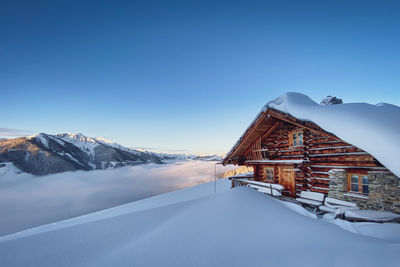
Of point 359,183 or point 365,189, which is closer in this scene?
point 365,189

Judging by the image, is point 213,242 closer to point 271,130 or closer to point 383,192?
point 383,192

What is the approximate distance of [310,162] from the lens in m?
9.87

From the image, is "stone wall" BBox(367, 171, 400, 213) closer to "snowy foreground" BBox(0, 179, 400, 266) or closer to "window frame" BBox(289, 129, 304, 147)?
"snowy foreground" BBox(0, 179, 400, 266)

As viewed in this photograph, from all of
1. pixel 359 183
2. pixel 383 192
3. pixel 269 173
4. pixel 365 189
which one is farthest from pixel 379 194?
pixel 269 173

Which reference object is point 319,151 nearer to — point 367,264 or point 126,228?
point 367,264

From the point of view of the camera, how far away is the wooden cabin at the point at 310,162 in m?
7.39

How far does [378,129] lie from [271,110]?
4.79 metres

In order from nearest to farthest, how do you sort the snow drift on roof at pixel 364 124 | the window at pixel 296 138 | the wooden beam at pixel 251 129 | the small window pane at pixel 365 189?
the snow drift on roof at pixel 364 124 < the small window pane at pixel 365 189 < the window at pixel 296 138 < the wooden beam at pixel 251 129

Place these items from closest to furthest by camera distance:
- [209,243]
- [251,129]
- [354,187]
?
[209,243]
[354,187]
[251,129]

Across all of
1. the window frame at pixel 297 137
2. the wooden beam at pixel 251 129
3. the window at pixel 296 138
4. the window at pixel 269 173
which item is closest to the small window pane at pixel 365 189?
the window frame at pixel 297 137

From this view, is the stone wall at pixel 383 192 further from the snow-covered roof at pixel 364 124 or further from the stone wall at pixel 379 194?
the snow-covered roof at pixel 364 124

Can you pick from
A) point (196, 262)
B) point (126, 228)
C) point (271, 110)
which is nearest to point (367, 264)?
point (196, 262)

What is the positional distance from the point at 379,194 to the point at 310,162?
9.89 ft

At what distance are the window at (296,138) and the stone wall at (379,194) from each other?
8.69 ft
